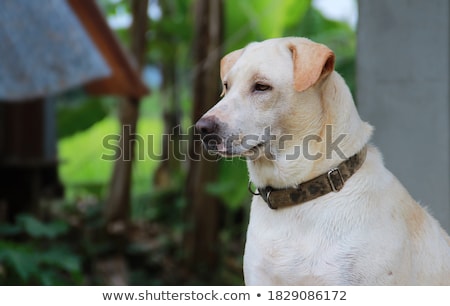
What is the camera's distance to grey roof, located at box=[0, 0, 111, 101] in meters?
4.55

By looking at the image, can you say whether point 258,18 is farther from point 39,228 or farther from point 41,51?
point 39,228

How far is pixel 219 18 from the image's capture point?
21.5 ft

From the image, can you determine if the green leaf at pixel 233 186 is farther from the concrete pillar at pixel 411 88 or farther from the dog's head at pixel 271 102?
the dog's head at pixel 271 102

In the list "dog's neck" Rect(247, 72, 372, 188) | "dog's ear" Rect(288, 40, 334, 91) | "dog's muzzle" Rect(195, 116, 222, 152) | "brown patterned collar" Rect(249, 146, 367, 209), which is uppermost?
"dog's ear" Rect(288, 40, 334, 91)

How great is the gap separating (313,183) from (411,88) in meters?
1.81

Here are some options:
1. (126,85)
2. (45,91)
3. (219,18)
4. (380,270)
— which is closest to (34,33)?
(45,91)

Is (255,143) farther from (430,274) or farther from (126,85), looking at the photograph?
(126,85)

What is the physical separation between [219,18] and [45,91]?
2.31 m

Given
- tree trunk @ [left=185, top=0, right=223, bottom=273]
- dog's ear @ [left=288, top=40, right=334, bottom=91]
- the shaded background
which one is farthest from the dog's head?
tree trunk @ [left=185, top=0, right=223, bottom=273]

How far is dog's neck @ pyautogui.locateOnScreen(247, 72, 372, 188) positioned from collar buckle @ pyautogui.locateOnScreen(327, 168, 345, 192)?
2 cm

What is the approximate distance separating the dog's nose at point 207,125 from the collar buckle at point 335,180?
43 cm

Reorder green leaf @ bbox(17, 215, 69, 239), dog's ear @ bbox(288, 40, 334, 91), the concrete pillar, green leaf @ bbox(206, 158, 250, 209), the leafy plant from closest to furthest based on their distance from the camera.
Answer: dog's ear @ bbox(288, 40, 334, 91) → the concrete pillar → the leafy plant → green leaf @ bbox(17, 215, 69, 239) → green leaf @ bbox(206, 158, 250, 209)

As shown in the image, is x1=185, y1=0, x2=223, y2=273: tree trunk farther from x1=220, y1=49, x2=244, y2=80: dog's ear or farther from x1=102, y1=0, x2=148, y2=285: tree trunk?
x1=220, y1=49, x2=244, y2=80: dog's ear

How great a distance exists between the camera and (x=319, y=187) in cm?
256
